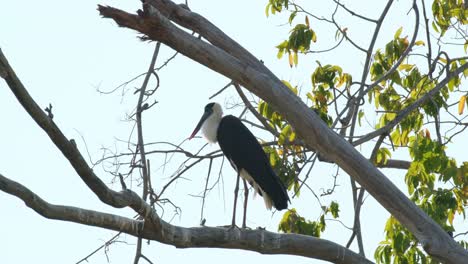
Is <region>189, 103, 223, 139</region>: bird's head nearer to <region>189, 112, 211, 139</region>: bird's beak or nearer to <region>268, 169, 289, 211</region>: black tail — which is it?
<region>189, 112, 211, 139</region>: bird's beak

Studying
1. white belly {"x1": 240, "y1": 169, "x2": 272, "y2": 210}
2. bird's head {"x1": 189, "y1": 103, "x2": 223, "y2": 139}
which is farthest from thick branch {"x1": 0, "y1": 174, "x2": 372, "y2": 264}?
bird's head {"x1": 189, "y1": 103, "x2": 223, "y2": 139}

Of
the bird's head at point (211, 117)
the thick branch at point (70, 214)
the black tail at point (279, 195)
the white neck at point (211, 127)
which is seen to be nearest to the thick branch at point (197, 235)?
the thick branch at point (70, 214)

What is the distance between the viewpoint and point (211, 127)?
895 cm

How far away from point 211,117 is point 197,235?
10.4ft

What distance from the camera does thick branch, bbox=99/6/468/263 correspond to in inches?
245

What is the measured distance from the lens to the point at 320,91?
7.74 meters

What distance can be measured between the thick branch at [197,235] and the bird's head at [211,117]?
105 inches

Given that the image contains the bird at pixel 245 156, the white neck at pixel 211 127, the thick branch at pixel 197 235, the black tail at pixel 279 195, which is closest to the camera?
the thick branch at pixel 197 235

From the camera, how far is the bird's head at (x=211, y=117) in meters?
9.05

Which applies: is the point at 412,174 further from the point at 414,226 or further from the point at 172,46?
the point at 172,46

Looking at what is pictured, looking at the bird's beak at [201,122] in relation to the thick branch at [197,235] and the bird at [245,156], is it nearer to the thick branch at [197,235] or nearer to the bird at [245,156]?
the bird at [245,156]

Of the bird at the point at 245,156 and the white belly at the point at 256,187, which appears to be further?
the white belly at the point at 256,187

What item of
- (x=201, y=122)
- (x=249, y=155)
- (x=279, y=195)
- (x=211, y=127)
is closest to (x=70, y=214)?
(x=279, y=195)

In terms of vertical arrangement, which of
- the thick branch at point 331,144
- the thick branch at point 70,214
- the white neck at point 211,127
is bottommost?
the thick branch at point 70,214
